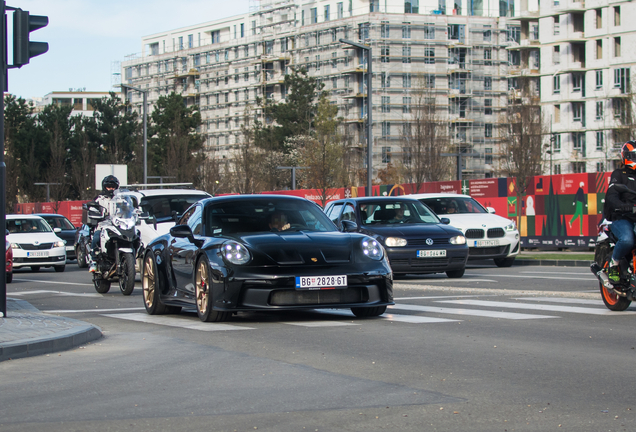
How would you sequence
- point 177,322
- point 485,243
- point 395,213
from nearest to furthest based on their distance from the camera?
point 177,322 → point 395,213 → point 485,243

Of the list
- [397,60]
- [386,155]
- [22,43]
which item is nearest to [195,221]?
[22,43]

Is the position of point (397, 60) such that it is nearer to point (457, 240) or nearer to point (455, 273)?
point (455, 273)

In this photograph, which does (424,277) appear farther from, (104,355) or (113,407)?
(113,407)

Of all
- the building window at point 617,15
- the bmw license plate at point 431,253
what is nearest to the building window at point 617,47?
the building window at point 617,15

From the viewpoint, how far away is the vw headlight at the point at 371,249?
35.2 feet

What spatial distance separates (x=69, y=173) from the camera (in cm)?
9606

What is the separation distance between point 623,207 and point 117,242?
8903mm

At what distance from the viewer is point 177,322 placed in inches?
449

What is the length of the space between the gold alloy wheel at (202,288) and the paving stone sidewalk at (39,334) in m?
1.27

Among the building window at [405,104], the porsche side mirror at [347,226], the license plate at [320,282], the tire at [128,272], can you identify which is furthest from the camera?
the building window at [405,104]

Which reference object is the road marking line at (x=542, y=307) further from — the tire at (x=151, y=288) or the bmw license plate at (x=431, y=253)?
the bmw license plate at (x=431, y=253)

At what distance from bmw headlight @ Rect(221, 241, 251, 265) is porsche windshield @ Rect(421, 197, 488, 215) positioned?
14.7m

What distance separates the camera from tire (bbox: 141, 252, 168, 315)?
40.7 feet

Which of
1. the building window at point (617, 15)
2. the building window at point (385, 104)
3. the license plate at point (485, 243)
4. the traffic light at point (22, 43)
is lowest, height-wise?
the license plate at point (485, 243)
